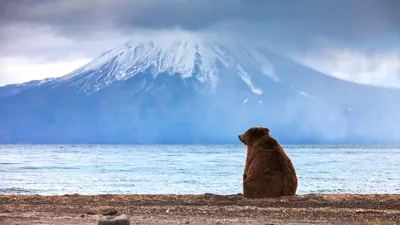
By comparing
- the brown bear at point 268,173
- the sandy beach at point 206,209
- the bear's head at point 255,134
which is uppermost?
the bear's head at point 255,134

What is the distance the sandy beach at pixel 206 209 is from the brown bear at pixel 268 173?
17.3 inches

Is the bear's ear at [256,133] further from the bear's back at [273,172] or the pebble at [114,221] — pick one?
the pebble at [114,221]

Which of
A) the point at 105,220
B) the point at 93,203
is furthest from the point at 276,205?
the point at 105,220

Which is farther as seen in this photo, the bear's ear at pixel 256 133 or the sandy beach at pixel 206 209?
the bear's ear at pixel 256 133

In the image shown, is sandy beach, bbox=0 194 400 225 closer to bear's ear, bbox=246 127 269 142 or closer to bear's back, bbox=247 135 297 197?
bear's back, bbox=247 135 297 197

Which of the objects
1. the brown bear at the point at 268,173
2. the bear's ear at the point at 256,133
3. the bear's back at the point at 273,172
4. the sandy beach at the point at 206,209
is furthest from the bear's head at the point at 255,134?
the sandy beach at the point at 206,209

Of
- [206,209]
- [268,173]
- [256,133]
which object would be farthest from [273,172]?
[206,209]

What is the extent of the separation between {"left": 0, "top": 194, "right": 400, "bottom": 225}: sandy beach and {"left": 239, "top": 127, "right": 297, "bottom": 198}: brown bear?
439 mm

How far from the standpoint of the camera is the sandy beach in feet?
43.1

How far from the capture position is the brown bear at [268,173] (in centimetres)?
1766

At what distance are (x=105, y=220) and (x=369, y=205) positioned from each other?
7.45 m

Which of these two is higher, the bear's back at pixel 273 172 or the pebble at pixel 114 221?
the bear's back at pixel 273 172

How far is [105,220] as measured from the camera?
10.6 m

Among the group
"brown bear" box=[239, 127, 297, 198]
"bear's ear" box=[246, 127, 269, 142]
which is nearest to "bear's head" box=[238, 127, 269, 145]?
"bear's ear" box=[246, 127, 269, 142]
